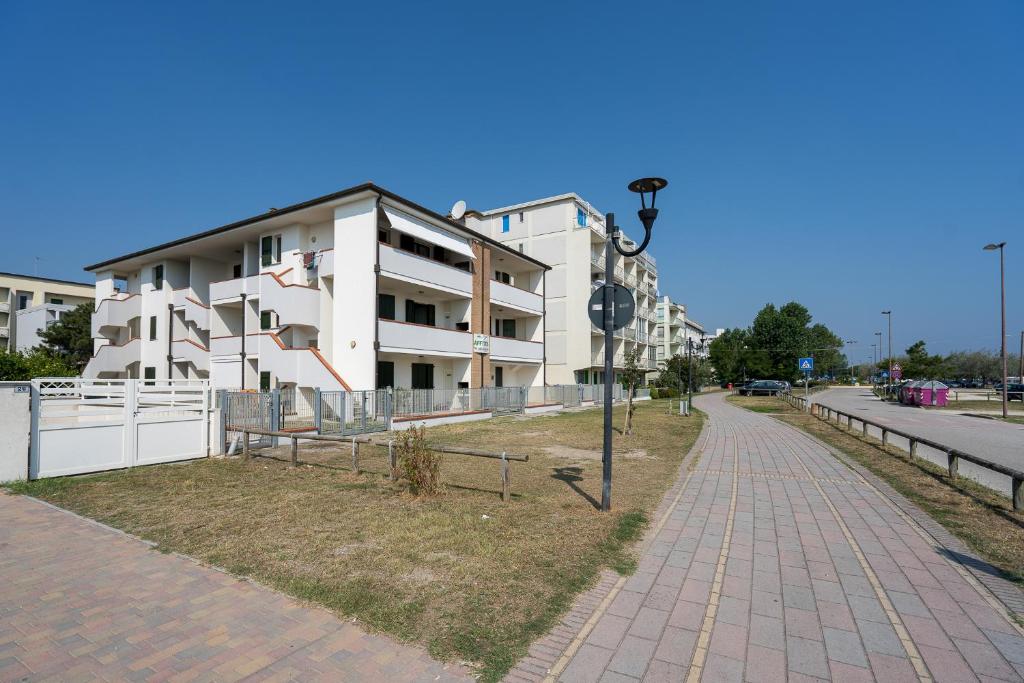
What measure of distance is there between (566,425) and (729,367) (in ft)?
238

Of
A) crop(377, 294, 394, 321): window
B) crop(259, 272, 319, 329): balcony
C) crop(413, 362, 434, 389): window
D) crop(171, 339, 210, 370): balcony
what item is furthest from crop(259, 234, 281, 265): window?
crop(413, 362, 434, 389): window

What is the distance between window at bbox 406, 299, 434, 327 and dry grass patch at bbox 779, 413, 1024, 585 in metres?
19.3

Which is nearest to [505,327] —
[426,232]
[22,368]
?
[426,232]

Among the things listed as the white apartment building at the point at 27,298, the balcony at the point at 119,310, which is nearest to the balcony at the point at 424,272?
the balcony at the point at 119,310

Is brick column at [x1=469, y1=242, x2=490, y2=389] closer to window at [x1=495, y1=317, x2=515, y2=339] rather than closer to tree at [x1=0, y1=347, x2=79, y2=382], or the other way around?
window at [x1=495, y1=317, x2=515, y2=339]

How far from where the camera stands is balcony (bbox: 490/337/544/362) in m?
29.1

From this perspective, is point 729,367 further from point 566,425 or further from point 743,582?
point 743,582

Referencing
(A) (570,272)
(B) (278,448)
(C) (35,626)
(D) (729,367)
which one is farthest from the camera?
(D) (729,367)

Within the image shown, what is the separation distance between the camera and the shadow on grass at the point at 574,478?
7.61m

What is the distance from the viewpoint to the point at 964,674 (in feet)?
10.5

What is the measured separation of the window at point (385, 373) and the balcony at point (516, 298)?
810 cm

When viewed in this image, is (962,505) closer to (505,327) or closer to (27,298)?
(505,327)

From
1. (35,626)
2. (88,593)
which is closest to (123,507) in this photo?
(88,593)

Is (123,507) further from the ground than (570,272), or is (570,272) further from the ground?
(570,272)
